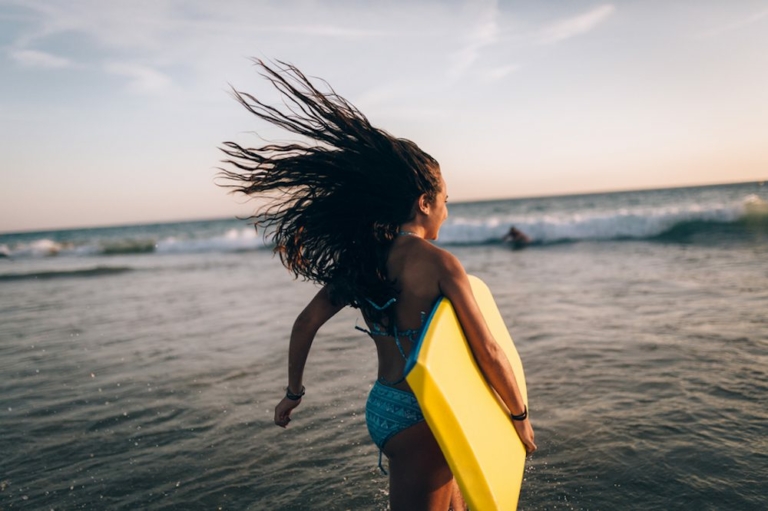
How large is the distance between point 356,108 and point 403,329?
104 cm

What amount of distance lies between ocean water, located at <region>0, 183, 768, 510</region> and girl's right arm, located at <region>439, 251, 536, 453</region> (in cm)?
123

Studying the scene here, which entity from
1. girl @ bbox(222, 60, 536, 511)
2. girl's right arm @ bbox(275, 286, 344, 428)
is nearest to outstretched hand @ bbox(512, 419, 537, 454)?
girl @ bbox(222, 60, 536, 511)

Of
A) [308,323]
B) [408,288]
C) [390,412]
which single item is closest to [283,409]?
[308,323]

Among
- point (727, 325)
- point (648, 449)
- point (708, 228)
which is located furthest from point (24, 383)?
point (708, 228)

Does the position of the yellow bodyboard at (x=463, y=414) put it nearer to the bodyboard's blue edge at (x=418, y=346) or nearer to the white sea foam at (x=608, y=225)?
the bodyboard's blue edge at (x=418, y=346)

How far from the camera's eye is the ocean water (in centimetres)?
319

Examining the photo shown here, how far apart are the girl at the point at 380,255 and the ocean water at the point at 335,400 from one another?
109cm

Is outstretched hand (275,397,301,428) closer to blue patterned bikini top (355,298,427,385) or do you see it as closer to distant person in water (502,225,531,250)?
blue patterned bikini top (355,298,427,385)

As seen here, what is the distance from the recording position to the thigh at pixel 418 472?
208 cm

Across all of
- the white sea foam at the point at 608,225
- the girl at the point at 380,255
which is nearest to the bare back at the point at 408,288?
the girl at the point at 380,255

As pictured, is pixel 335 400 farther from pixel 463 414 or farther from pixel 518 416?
pixel 463 414

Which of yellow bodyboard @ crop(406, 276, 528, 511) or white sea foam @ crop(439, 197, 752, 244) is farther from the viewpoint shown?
white sea foam @ crop(439, 197, 752, 244)

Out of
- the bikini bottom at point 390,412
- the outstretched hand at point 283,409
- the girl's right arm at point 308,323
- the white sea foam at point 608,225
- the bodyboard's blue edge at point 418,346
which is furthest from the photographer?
the white sea foam at point 608,225

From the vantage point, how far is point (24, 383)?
5.53 metres
